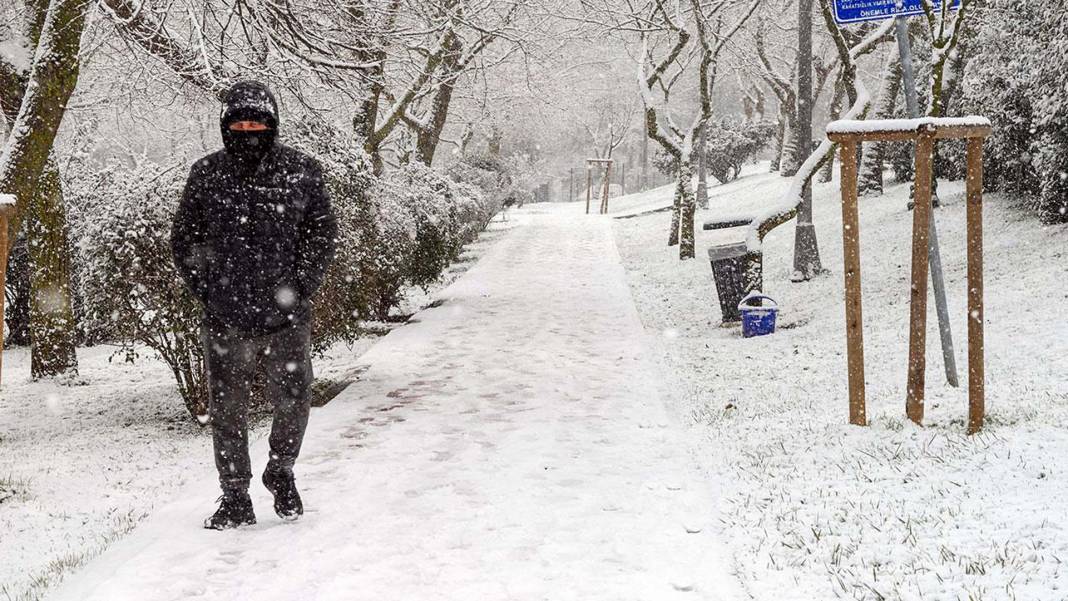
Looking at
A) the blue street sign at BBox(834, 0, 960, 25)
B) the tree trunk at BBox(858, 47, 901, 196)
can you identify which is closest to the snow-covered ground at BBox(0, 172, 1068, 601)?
the blue street sign at BBox(834, 0, 960, 25)

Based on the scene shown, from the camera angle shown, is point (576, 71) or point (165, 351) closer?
point (165, 351)

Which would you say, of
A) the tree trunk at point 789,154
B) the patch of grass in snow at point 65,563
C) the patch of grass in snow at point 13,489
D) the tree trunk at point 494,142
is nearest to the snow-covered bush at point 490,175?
the tree trunk at point 494,142

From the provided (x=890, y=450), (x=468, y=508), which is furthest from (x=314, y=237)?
(x=890, y=450)

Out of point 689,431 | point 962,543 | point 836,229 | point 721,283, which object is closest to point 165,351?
point 689,431

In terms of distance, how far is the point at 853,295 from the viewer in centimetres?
505

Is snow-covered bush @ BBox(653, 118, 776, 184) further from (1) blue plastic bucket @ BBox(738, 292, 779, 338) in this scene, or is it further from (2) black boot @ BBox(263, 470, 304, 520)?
(2) black boot @ BBox(263, 470, 304, 520)

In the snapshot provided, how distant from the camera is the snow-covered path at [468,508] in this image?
3.28 m

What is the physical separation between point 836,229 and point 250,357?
14919 millimetres

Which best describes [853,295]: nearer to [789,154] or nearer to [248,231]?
[248,231]

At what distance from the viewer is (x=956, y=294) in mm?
9055

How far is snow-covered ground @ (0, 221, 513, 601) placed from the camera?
4438 millimetres

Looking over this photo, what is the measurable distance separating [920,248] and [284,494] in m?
3.88

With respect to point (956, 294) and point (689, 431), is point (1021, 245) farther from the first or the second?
point (689, 431)

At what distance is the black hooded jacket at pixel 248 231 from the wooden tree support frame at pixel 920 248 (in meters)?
3.19
